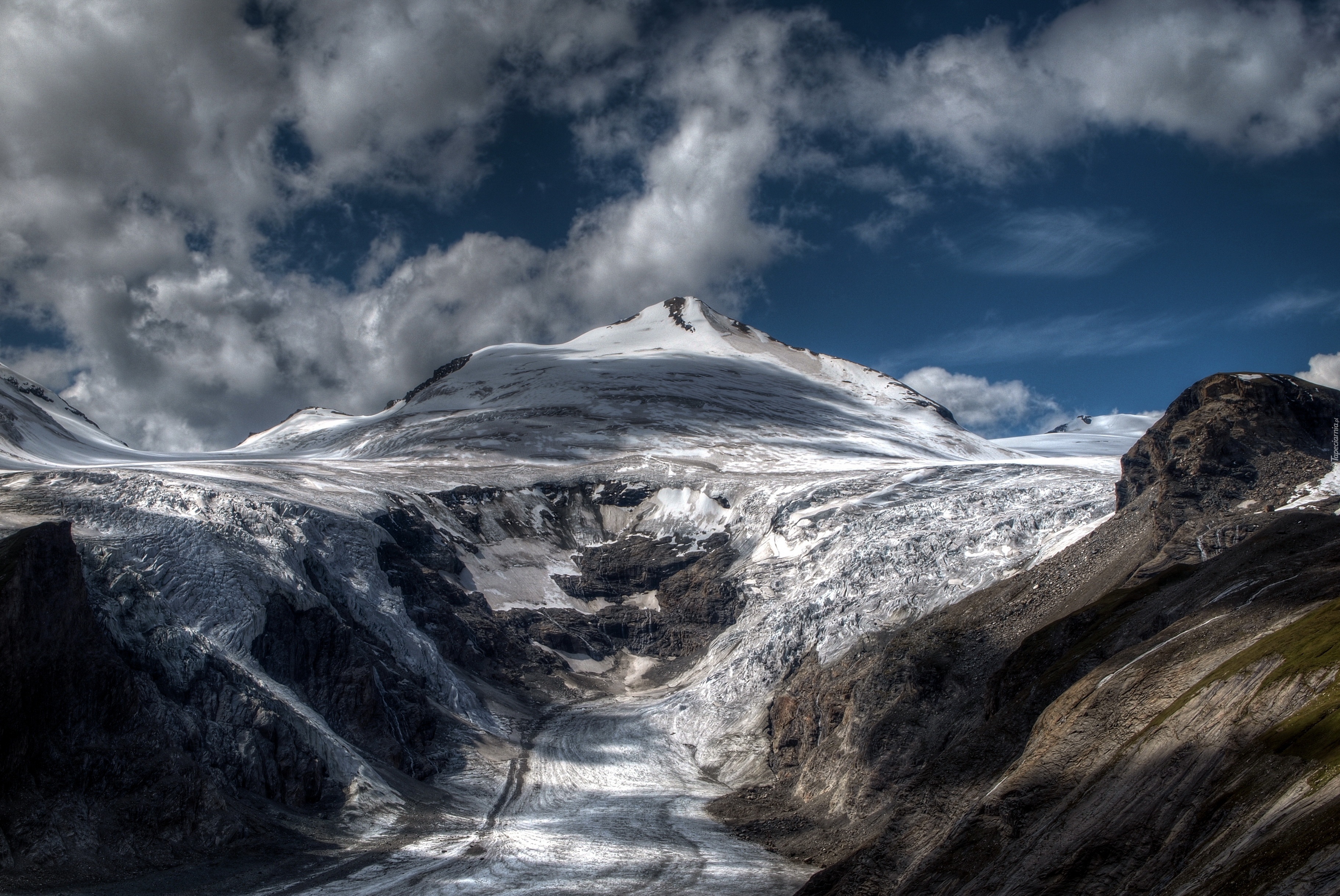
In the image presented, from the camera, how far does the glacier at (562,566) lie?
4366 cm

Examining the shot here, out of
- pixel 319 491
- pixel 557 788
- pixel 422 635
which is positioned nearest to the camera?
pixel 557 788

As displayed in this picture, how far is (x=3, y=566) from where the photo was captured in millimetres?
36406

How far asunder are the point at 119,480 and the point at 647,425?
274 ft

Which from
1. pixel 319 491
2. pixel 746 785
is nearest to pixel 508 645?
pixel 319 491

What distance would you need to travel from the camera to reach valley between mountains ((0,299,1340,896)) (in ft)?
67.5

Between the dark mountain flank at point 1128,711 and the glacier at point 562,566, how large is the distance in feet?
19.6

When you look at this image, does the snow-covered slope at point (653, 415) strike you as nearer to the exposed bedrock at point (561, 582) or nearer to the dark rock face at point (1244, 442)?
the exposed bedrock at point (561, 582)

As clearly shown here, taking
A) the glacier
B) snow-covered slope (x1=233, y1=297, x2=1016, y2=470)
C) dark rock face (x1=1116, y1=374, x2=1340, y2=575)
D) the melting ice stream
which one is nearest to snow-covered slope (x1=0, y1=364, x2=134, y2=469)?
the glacier

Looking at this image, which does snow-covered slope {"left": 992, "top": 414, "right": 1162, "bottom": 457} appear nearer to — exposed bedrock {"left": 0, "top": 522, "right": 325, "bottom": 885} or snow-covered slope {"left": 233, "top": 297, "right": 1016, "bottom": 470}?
snow-covered slope {"left": 233, "top": 297, "right": 1016, "bottom": 470}

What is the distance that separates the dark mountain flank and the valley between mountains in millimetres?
125

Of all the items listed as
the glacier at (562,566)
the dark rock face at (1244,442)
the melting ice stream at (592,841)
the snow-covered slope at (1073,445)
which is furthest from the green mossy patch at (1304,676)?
the snow-covered slope at (1073,445)

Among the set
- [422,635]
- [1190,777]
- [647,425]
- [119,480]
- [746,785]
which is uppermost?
[647,425]

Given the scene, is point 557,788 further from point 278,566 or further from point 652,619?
point 652,619

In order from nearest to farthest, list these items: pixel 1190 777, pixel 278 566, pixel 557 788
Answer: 1. pixel 1190 777
2. pixel 557 788
3. pixel 278 566
